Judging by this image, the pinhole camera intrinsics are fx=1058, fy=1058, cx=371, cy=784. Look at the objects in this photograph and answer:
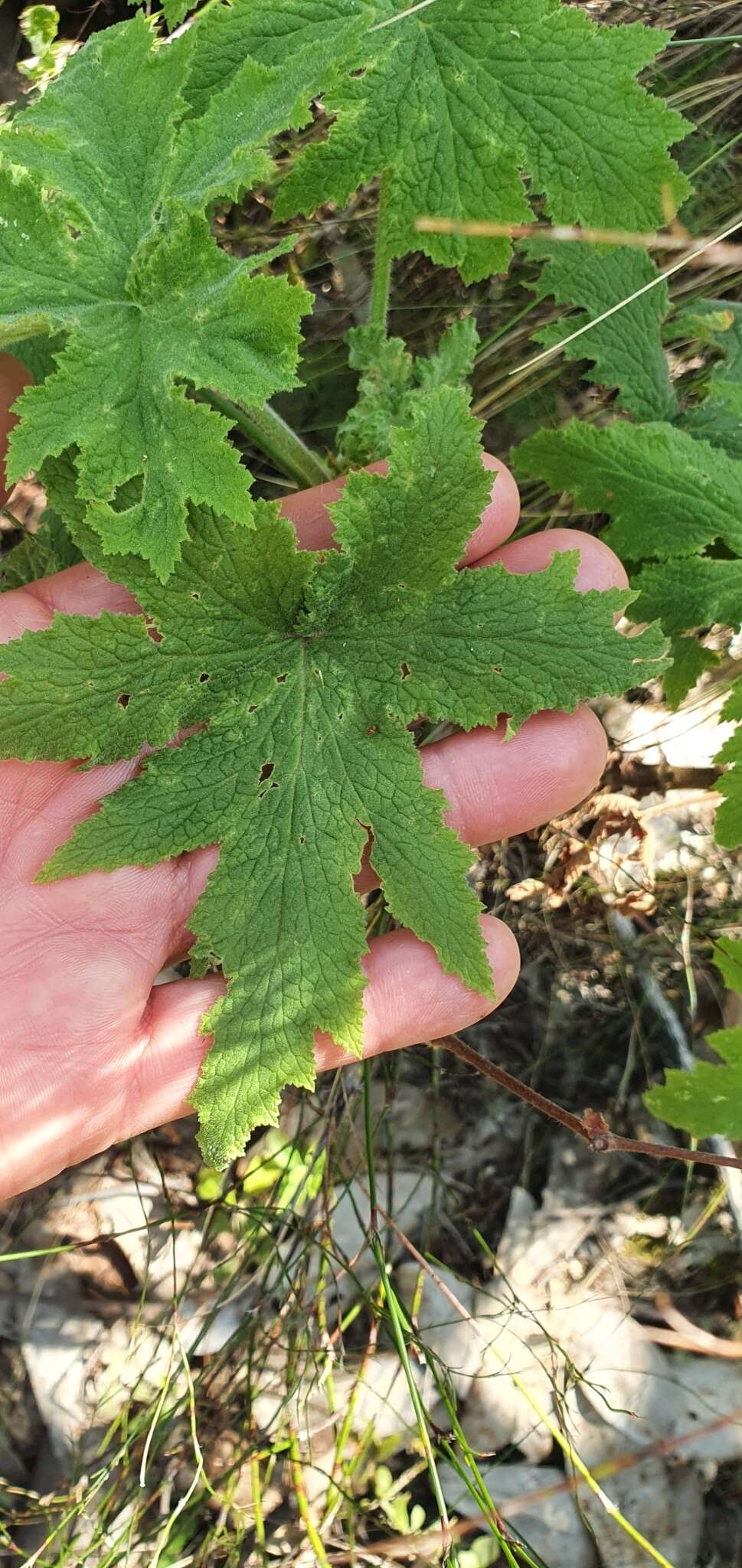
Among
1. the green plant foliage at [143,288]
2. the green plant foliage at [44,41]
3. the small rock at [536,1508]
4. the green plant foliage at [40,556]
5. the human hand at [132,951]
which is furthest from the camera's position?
the small rock at [536,1508]

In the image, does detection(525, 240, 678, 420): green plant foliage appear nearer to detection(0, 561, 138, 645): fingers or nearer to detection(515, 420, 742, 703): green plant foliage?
detection(515, 420, 742, 703): green plant foliage

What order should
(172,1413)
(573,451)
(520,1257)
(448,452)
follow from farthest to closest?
(520,1257) → (172,1413) → (573,451) → (448,452)

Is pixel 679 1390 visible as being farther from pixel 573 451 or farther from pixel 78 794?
pixel 573 451

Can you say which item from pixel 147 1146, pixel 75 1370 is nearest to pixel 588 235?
pixel 147 1146

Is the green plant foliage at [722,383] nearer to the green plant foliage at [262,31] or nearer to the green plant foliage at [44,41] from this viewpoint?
the green plant foliage at [262,31]

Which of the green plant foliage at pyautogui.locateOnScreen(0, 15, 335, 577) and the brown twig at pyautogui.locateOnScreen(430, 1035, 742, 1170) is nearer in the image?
the green plant foliage at pyautogui.locateOnScreen(0, 15, 335, 577)

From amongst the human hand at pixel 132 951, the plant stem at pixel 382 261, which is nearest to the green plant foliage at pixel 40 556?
the human hand at pixel 132 951

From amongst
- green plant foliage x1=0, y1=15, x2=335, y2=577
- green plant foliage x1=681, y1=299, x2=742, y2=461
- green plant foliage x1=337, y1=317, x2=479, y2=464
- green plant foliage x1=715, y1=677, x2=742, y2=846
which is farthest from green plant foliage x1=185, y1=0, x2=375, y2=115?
green plant foliage x1=715, y1=677, x2=742, y2=846
